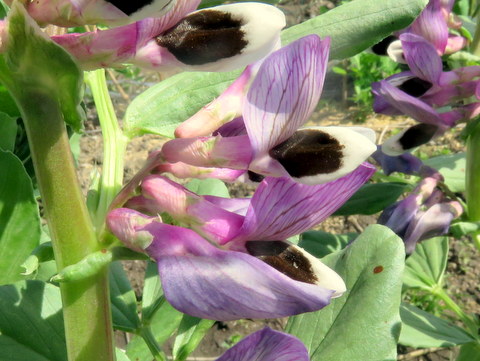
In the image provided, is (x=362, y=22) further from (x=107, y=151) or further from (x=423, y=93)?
(x=423, y=93)

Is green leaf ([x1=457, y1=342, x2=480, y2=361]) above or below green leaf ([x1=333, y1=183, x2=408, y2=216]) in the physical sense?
below

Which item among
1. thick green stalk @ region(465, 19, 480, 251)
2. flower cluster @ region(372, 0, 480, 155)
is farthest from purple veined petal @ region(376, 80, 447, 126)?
thick green stalk @ region(465, 19, 480, 251)

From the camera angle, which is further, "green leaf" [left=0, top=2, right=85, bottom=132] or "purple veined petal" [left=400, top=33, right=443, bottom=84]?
"purple veined petal" [left=400, top=33, right=443, bottom=84]

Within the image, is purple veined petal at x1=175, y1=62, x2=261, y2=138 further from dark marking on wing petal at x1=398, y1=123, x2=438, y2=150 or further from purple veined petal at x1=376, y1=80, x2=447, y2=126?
dark marking on wing petal at x1=398, y1=123, x2=438, y2=150

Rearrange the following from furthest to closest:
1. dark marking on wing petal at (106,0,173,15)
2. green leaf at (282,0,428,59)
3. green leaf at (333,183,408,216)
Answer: green leaf at (333,183,408,216), green leaf at (282,0,428,59), dark marking on wing petal at (106,0,173,15)

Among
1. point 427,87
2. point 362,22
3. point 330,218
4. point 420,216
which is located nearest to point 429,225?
point 420,216

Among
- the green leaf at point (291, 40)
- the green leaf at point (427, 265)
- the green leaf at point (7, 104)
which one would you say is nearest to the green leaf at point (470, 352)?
the green leaf at point (427, 265)

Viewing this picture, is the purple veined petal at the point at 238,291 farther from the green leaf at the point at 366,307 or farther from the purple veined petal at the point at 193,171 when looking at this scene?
the green leaf at the point at 366,307

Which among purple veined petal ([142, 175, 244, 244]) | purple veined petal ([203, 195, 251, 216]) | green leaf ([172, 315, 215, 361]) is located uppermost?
purple veined petal ([142, 175, 244, 244])
